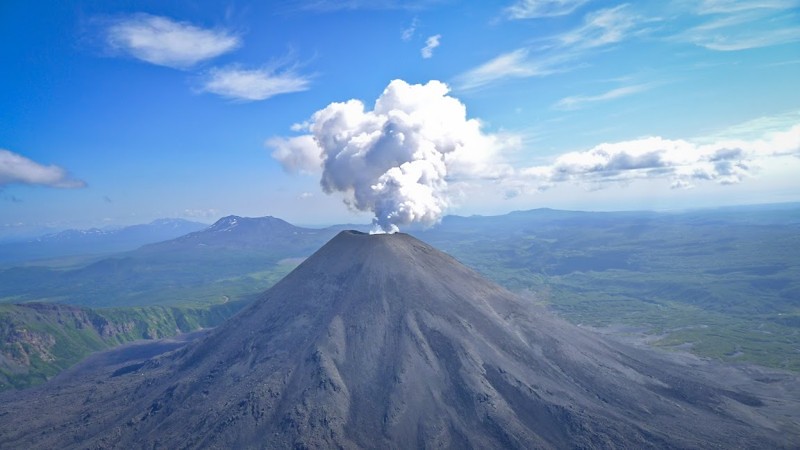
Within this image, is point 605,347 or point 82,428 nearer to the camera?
point 82,428

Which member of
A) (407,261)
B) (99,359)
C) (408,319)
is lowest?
(99,359)

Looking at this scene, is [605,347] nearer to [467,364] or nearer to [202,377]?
[467,364]

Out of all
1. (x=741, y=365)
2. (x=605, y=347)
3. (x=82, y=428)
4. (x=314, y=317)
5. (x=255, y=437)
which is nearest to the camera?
(x=255, y=437)

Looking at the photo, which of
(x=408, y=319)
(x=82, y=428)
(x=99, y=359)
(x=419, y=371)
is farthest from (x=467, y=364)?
(x=99, y=359)

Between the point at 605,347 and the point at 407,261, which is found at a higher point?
the point at 407,261

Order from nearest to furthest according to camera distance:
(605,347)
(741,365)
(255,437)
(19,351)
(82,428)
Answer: (255,437)
(82,428)
(605,347)
(741,365)
(19,351)

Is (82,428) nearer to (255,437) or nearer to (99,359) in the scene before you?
(255,437)
